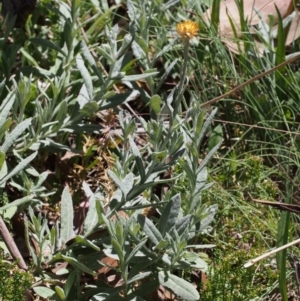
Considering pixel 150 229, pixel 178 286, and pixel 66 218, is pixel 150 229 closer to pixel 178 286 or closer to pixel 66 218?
pixel 178 286

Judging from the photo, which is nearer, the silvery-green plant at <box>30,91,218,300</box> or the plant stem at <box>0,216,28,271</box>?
the silvery-green plant at <box>30,91,218,300</box>

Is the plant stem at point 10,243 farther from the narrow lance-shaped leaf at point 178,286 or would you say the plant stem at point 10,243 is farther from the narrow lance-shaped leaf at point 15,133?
the narrow lance-shaped leaf at point 178,286

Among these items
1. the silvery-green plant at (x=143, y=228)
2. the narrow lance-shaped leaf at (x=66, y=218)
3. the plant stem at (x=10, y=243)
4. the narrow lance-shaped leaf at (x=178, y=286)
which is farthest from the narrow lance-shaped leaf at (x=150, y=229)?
the plant stem at (x=10, y=243)

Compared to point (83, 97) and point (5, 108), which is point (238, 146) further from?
point (5, 108)

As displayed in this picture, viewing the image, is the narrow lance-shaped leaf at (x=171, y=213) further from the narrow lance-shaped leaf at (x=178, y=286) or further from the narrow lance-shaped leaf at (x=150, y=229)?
the narrow lance-shaped leaf at (x=178, y=286)

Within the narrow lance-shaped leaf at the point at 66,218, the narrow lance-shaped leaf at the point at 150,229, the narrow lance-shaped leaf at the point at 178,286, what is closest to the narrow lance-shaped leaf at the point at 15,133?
the narrow lance-shaped leaf at the point at 66,218

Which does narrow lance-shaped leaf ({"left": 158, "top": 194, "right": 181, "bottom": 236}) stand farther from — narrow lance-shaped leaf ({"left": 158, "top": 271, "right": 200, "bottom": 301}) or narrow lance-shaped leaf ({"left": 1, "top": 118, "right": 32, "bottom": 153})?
narrow lance-shaped leaf ({"left": 1, "top": 118, "right": 32, "bottom": 153})

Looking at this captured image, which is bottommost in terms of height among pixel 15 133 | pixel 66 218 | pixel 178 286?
pixel 178 286

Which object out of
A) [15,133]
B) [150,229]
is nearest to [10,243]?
[15,133]

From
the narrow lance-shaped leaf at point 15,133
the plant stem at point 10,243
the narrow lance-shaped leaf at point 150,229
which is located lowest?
the plant stem at point 10,243

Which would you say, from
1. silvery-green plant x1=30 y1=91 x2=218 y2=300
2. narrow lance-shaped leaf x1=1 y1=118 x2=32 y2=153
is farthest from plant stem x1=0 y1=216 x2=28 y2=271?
narrow lance-shaped leaf x1=1 y1=118 x2=32 y2=153

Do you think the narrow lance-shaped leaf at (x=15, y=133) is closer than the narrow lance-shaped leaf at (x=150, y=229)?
No

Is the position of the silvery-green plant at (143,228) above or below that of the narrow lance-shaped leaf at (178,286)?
above

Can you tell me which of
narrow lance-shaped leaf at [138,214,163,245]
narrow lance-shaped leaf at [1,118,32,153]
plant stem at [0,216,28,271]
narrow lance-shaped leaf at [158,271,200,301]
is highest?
narrow lance-shaped leaf at [1,118,32,153]
